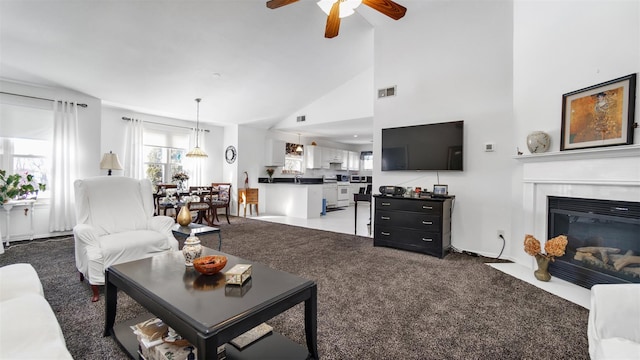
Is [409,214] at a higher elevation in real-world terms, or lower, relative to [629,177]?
lower

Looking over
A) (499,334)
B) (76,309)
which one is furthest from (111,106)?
(499,334)

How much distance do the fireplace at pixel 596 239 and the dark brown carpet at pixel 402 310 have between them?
447 millimetres

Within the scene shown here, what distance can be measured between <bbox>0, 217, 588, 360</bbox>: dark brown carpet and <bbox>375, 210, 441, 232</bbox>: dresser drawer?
0.38 m

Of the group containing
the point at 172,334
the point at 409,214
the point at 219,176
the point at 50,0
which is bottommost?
the point at 172,334

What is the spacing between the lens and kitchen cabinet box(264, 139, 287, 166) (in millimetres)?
7461

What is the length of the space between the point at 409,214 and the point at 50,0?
15.0ft

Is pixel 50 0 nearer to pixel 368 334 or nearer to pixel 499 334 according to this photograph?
pixel 368 334

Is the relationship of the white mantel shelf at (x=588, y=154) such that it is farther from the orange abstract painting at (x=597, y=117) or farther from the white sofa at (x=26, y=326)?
the white sofa at (x=26, y=326)

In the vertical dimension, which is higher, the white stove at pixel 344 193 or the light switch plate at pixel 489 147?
the light switch plate at pixel 489 147

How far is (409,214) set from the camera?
3.61 meters

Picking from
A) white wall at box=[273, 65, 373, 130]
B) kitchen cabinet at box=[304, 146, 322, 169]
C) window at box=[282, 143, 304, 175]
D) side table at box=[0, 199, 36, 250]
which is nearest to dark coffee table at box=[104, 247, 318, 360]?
side table at box=[0, 199, 36, 250]

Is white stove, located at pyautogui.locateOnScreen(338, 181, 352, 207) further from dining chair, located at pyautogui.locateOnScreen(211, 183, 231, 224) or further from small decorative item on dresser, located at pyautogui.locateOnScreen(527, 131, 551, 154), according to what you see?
small decorative item on dresser, located at pyautogui.locateOnScreen(527, 131, 551, 154)

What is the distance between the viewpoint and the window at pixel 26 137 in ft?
13.4

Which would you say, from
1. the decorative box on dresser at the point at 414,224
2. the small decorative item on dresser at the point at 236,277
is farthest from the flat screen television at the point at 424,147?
the small decorative item on dresser at the point at 236,277
